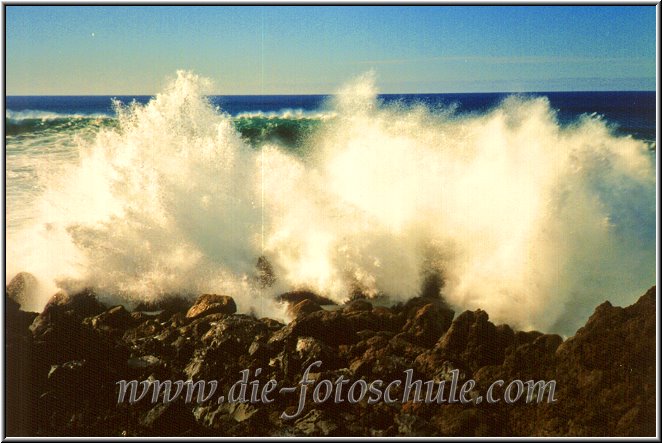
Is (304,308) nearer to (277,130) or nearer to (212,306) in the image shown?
(212,306)

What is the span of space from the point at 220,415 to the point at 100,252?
3257 mm

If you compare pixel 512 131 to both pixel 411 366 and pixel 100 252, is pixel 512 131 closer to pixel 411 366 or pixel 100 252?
pixel 411 366

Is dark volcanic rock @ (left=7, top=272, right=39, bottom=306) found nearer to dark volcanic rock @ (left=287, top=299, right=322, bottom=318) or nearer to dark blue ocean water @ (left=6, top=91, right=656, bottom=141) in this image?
dark blue ocean water @ (left=6, top=91, right=656, bottom=141)

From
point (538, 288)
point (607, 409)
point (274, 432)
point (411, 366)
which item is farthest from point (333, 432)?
point (538, 288)

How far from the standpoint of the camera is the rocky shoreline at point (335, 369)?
6270mm

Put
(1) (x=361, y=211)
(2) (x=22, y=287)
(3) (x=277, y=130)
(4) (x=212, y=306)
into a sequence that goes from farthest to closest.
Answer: (3) (x=277, y=130)
(1) (x=361, y=211)
(2) (x=22, y=287)
(4) (x=212, y=306)

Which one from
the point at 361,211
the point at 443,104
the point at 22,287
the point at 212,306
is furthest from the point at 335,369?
the point at 22,287

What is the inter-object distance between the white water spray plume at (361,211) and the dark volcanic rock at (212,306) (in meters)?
0.38

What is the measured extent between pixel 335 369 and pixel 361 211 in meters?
2.66

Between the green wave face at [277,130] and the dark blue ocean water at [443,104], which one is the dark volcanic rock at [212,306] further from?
the dark blue ocean water at [443,104]

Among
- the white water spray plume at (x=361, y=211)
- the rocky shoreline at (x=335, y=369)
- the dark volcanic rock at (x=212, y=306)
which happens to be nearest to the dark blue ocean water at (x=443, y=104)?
the white water spray plume at (x=361, y=211)

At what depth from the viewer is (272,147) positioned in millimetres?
9016

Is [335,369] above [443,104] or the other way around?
the other way around

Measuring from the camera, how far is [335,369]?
6.75 metres
